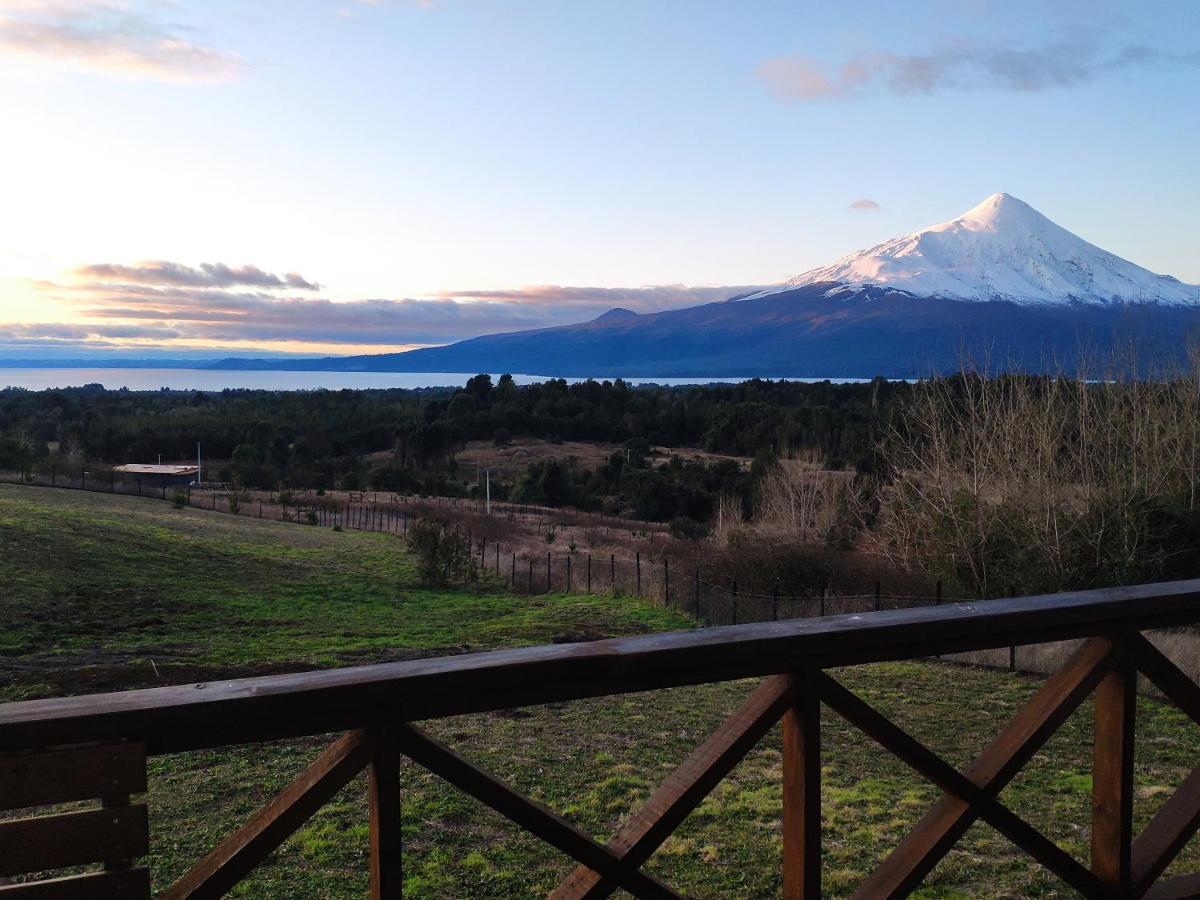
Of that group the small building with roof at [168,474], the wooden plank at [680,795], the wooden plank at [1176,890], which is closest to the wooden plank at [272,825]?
the wooden plank at [680,795]

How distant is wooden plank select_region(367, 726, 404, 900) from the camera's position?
155 centimetres

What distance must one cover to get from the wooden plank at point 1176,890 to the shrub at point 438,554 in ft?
71.5

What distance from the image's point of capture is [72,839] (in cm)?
137

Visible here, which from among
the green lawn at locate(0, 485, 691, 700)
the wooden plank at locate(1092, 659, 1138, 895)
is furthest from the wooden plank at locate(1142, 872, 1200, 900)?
the green lawn at locate(0, 485, 691, 700)

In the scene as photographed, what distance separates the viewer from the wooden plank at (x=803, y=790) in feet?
6.00

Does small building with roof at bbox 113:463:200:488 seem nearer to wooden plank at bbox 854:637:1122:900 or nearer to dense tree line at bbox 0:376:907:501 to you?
dense tree line at bbox 0:376:907:501

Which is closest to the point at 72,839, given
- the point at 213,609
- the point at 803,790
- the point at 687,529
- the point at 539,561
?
the point at 803,790

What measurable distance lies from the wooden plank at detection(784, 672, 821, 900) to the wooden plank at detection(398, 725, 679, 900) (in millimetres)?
284

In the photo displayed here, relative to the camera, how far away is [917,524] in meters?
21.4

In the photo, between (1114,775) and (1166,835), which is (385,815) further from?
(1166,835)

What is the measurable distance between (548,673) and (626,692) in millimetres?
142

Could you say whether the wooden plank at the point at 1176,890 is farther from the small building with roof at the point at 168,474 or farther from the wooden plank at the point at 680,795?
the small building with roof at the point at 168,474

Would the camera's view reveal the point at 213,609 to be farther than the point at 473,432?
No

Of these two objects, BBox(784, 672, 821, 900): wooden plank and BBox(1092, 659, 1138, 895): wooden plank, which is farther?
BBox(1092, 659, 1138, 895): wooden plank
